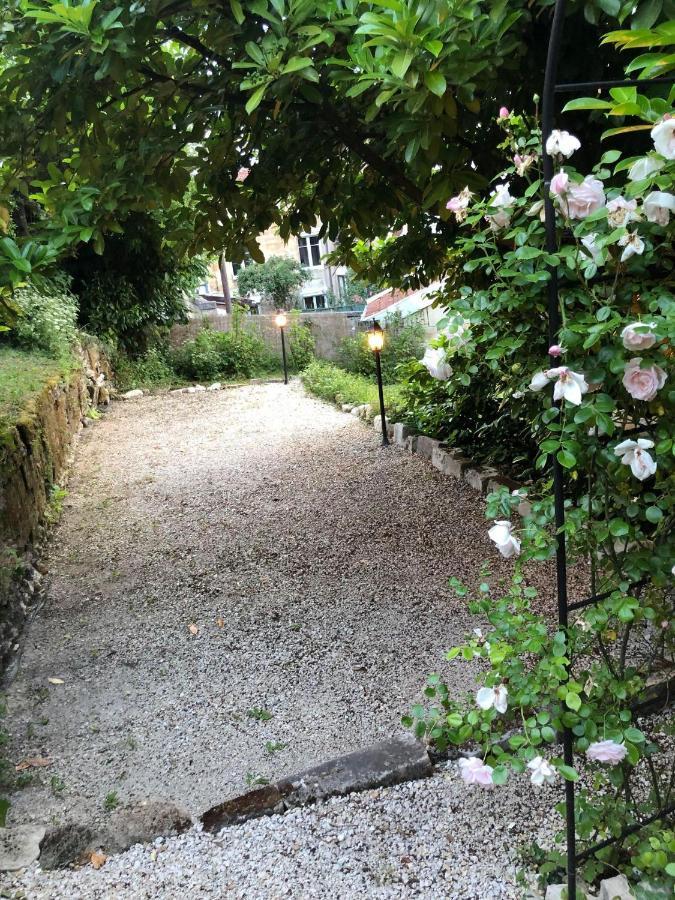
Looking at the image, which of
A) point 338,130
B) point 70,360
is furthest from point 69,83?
point 70,360

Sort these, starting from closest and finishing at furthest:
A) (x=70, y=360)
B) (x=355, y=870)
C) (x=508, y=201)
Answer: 1. (x=508, y=201)
2. (x=355, y=870)
3. (x=70, y=360)

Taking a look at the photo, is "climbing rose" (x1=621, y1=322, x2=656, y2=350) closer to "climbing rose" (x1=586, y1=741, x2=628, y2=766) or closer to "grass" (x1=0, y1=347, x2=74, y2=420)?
"climbing rose" (x1=586, y1=741, x2=628, y2=766)

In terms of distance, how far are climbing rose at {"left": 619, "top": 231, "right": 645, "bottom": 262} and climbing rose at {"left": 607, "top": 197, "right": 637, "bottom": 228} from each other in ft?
0.08

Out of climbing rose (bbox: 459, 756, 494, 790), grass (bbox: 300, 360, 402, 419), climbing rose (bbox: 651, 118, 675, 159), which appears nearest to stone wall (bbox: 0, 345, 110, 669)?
climbing rose (bbox: 459, 756, 494, 790)

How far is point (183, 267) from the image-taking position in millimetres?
12758

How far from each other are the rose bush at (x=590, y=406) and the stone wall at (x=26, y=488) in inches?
101

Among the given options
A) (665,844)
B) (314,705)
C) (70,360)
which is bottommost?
Result: (314,705)

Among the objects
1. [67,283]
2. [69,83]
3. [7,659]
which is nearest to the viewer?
[69,83]

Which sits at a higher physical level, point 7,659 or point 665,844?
point 665,844

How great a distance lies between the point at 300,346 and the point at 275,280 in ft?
25.6

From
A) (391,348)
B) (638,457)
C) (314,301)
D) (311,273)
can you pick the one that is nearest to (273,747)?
(638,457)

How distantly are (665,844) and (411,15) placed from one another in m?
2.30

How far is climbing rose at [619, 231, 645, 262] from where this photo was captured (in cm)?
112

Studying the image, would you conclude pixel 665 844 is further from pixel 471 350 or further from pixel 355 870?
pixel 471 350
